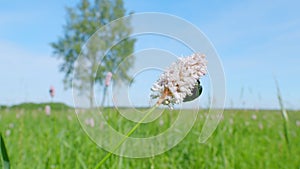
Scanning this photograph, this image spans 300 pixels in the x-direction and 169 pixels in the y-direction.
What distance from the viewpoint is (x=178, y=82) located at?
1.70 feet

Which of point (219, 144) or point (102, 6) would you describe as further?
point (102, 6)

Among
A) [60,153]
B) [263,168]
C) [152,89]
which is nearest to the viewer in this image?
[152,89]

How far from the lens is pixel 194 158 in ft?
5.65

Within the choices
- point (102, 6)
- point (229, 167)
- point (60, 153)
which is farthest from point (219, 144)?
point (102, 6)

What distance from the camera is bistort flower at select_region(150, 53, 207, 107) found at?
1.67 ft

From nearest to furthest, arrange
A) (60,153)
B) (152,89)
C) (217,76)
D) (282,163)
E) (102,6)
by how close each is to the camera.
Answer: (152,89), (217,76), (60,153), (282,163), (102,6)

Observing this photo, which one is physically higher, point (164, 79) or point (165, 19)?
point (165, 19)

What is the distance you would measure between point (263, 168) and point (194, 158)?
1.10 feet

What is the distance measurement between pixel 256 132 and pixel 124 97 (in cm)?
280

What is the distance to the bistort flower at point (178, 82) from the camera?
1.67 feet

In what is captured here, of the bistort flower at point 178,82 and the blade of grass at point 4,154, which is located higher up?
the bistort flower at point 178,82

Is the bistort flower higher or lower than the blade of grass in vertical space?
higher

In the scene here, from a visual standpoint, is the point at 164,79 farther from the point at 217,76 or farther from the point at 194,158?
the point at 194,158

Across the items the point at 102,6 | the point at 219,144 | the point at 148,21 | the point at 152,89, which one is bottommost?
the point at 219,144
